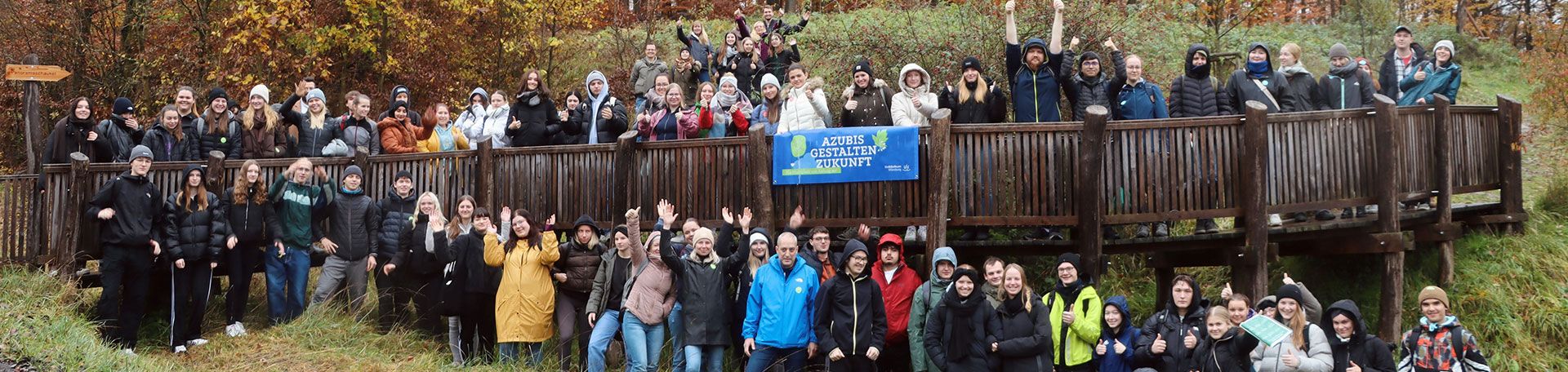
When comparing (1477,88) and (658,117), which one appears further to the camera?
(1477,88)

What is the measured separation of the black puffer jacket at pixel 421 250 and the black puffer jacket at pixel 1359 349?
7018 millimetres

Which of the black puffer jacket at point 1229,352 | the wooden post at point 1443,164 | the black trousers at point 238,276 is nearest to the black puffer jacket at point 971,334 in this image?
the black puffer jacket at point 1229,352

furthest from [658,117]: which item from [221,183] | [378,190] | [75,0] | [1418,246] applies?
[75,0]

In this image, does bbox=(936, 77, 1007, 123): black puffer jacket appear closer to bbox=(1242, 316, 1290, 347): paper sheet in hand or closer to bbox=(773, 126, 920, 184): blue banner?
bbox=(773, 126, 920, 184): blue banner

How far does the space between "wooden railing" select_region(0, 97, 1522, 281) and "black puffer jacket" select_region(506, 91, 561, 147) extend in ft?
2.62

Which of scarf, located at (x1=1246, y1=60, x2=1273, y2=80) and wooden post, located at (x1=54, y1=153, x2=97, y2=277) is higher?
scarf, located at (x1=1246, y1=60, x2=1273, y2=80)

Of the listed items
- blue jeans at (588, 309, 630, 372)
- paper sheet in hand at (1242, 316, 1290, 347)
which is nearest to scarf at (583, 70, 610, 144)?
blue jeans at (588, 309, 630, 372)

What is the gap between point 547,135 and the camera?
42.4 feet

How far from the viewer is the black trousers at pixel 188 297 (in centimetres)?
1097

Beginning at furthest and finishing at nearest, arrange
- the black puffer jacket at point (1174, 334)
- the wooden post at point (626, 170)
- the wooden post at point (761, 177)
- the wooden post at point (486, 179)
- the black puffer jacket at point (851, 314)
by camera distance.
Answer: the wooden post at point (486, 179) → the wooden post at point (626, 170) → the wooden post at point (761, 177) → the black puffer jacket at point (851, 314) → the black puffer jacket at point (1174, 334)

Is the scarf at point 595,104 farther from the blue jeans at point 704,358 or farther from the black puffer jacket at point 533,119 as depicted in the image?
the blue jeans at point 704,358

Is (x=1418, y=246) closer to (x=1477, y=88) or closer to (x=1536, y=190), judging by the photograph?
(x=1536, y=190)

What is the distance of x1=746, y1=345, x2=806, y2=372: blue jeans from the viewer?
993 cm

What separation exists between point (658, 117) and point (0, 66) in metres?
14.5
